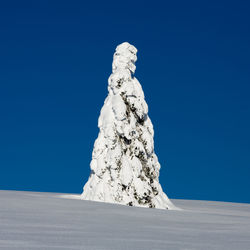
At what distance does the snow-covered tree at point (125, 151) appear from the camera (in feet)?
68.4

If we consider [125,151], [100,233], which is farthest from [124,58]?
[100,233]

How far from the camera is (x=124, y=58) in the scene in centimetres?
2333

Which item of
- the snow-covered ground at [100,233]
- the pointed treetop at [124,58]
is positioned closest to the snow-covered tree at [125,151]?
the pointed treetop at [124,58]

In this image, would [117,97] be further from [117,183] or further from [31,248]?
[31,248]

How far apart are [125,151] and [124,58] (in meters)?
5.25

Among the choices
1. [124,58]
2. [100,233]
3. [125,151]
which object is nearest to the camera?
[100,233]

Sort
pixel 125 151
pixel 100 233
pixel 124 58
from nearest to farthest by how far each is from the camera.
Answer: pixel 100 233
pixel 125 151
pixel 124 58

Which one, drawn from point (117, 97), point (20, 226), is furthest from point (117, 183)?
point (20, 226)

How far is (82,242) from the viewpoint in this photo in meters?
7.52

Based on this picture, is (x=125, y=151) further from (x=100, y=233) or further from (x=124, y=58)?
(x=100, y=233)

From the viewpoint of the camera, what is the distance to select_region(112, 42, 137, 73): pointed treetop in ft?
76.2

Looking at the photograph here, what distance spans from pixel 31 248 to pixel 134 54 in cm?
1823

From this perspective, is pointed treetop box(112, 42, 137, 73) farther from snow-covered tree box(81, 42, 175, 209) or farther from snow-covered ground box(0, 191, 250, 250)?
snow-covered ground box(0, 191, 250, 250)

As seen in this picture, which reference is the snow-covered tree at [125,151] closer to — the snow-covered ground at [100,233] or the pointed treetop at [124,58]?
the pointed treetop at [124,58]
